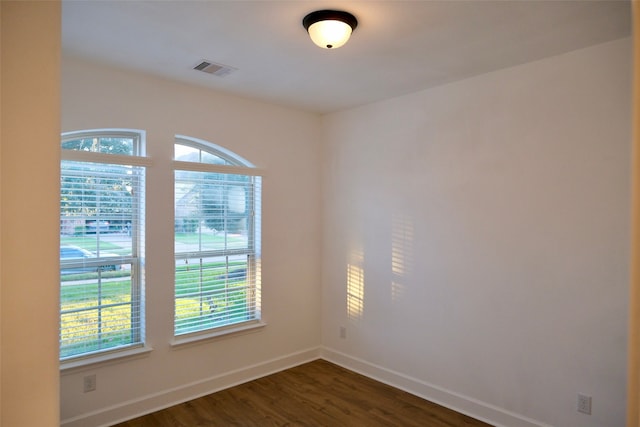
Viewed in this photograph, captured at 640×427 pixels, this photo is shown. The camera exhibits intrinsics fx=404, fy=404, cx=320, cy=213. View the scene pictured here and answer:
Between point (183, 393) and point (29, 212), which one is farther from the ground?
point (29, 212)

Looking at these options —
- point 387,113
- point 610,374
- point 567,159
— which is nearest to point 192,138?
point 387,113

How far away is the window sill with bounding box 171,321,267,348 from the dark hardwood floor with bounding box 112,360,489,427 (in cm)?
49

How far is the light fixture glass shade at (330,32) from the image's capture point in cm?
223

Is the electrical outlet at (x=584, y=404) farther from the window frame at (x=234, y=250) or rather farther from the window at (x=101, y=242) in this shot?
the window at (x=101, y=242)

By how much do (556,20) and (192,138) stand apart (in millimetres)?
2817

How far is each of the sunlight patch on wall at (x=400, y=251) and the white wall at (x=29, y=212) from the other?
9.53ft

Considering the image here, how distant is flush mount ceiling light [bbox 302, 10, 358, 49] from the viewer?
2.21 m

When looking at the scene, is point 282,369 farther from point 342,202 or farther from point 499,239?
point 499,239

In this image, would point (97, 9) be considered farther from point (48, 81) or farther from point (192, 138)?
point (192, 138)

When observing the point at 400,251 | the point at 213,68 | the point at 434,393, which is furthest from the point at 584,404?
the point at 213,68

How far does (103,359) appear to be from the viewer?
10.0 ft

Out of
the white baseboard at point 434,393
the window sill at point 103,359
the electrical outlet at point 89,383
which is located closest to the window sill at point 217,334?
the window sill at point 103,359

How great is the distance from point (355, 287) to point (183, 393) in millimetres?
1876

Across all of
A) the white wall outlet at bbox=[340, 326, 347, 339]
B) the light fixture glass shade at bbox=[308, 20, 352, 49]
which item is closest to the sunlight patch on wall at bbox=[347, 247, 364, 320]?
the white wall outlet at bbox=[340, 326, 347, 339]
